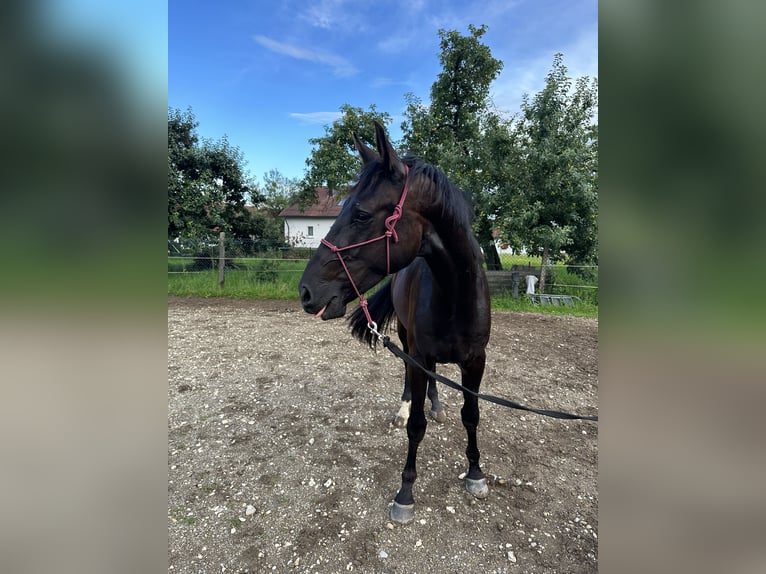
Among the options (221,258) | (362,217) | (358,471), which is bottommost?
(358,471)

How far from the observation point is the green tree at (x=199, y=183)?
39.8ft

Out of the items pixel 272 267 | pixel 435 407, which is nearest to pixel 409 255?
pixel 435 407

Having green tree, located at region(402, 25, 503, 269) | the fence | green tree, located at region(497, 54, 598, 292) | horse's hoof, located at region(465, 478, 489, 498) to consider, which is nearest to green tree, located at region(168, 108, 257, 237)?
the fence

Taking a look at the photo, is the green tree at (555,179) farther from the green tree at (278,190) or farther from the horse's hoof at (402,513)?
the green tree at (278,190)

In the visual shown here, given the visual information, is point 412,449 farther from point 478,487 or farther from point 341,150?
point 341,150

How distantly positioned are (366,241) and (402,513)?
6.47 feet

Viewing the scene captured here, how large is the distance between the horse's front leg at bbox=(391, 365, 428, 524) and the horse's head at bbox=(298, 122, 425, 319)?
37.9 inches

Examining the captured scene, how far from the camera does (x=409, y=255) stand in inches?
79.7
